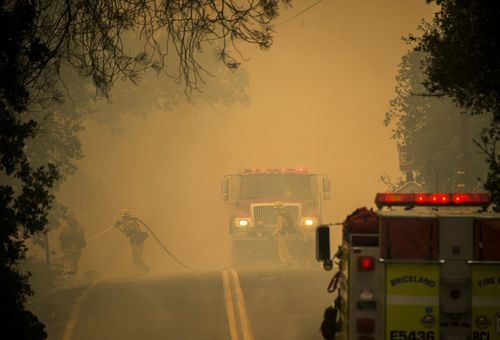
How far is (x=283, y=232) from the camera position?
25281 mm

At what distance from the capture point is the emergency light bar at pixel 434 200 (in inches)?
Answer: 325

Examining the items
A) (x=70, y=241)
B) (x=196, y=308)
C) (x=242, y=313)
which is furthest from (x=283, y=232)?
(x=242, y=313)

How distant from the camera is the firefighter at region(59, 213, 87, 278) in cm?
2534

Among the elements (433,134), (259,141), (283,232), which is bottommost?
(283,232)

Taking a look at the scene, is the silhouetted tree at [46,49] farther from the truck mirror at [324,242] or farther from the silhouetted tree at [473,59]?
the silhouetted tree at [473,59]

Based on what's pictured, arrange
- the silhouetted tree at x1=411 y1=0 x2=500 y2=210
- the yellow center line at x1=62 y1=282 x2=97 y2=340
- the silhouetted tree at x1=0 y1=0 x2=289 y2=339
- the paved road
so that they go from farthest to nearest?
the yellow center line at x1=62 y1=282 x2=97 y2=340, the paved road, the silhouetted tree at x1=411 y1=0 x2=500 y2=210, the silhouetted tree at x1=0 y1=0 x2=289 y2=339

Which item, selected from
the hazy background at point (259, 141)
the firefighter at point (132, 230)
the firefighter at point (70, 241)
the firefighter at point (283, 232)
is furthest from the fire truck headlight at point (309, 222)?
the hazy background at point (259, 141)

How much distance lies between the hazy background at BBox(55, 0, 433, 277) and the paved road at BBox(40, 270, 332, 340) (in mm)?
15683

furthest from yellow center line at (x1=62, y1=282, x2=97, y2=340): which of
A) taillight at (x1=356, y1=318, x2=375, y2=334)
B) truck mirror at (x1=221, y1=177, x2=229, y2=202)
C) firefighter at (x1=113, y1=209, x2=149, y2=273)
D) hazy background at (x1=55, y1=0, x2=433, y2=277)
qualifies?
hazy background at (x1=55, y1=0, x2=433, y2=277)

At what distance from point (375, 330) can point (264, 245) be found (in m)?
18.4

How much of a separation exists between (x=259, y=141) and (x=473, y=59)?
198 feet

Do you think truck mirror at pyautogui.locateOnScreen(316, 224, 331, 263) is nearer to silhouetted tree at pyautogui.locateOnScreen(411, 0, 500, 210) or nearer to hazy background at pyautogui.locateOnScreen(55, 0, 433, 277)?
silhouetted tree at pyautogui.locateOnScreen(411, 0, 500, 210)

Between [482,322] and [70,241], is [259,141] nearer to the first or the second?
[70,241]

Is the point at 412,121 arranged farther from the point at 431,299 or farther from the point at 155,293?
the point at 431,299
